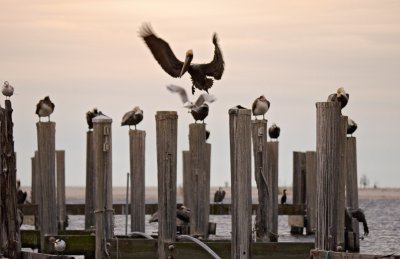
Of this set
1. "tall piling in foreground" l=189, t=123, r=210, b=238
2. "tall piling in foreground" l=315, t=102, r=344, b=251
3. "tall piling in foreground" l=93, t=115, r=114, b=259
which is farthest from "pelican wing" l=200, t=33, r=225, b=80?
"tall piling in foreground" l=315, t=102, r=344, b=251

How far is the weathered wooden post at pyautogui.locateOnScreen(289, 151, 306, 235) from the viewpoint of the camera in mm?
33188

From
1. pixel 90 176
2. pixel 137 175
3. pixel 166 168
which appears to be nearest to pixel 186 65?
pixel 137 175

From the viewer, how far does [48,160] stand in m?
23.3

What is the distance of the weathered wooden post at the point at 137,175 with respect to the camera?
25.3 m

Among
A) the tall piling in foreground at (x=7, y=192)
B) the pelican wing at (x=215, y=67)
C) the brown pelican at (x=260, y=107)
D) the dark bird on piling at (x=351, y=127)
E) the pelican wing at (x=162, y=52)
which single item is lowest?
the tall piling in foreground at (x=7, y=192)

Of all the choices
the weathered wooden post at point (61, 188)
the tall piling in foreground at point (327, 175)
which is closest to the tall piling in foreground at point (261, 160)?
the tall piling in foreground at point (327, 175)

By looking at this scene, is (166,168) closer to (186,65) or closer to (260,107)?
(186,65)

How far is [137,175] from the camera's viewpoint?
83.3ft

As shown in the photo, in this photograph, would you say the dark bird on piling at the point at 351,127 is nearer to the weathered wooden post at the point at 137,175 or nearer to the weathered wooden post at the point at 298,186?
the weathered wooden post at the point at 298,186

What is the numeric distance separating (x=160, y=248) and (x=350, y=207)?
9567 millimetres

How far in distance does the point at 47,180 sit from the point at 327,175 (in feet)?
22.4

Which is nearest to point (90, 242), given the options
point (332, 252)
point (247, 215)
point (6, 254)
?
point (6, 254)

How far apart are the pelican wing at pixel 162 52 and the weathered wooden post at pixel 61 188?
6.36 m

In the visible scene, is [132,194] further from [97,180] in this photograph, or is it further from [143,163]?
[97,180]
